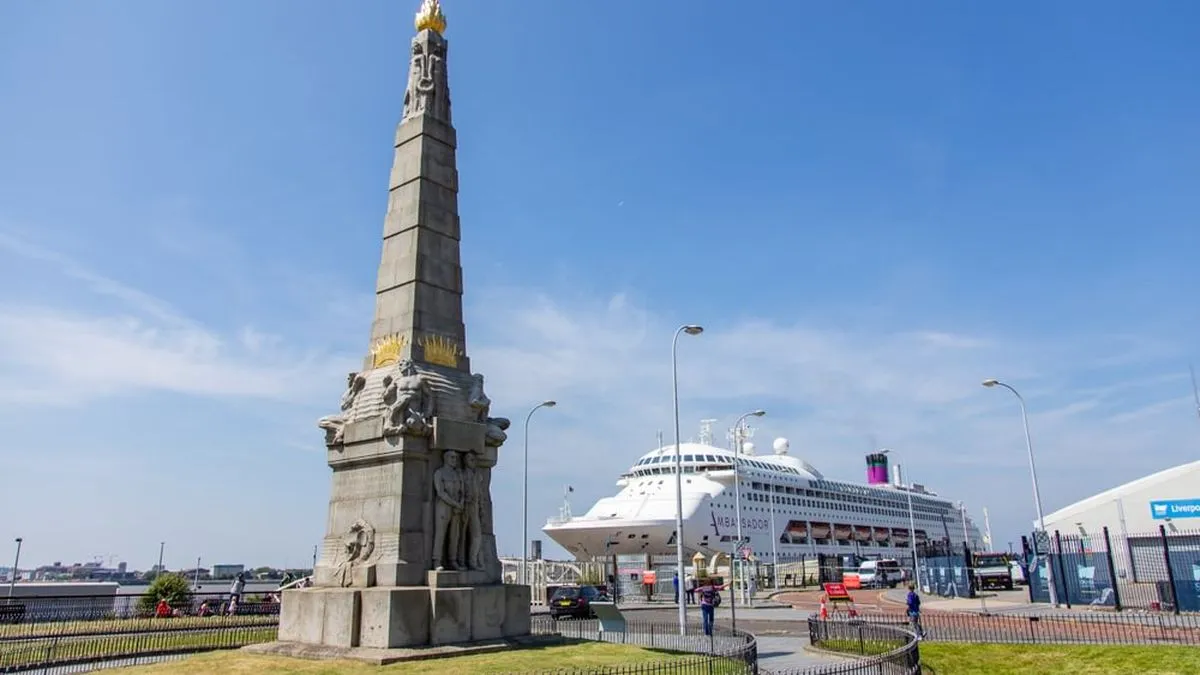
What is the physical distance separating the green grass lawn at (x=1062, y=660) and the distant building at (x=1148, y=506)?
2831 cm

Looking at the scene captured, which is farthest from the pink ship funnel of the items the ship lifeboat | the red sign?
the red sign

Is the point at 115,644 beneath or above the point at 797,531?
beneath

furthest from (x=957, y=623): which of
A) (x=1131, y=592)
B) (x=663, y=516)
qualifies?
(x=663, y=516)

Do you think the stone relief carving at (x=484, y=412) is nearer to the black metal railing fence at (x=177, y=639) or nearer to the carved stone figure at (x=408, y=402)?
the carved stone figure at (x=408, y=402)

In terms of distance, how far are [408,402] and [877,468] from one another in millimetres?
98955

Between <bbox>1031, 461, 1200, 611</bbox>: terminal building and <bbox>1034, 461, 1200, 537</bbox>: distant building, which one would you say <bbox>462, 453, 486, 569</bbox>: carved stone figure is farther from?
<bbox>1034, 461, 1200, 537</bbox>: distant building

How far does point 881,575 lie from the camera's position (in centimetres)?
6069

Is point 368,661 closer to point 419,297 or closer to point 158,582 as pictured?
point 419,297

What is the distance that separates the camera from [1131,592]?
32.0 m

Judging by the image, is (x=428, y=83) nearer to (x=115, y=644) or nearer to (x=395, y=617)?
(x=395, y=617)

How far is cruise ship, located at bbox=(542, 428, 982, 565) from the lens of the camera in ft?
211

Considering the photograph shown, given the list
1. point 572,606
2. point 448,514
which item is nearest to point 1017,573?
point 572,606

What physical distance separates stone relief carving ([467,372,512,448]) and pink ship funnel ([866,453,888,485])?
9457 centimetres

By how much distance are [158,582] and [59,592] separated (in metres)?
31.9
